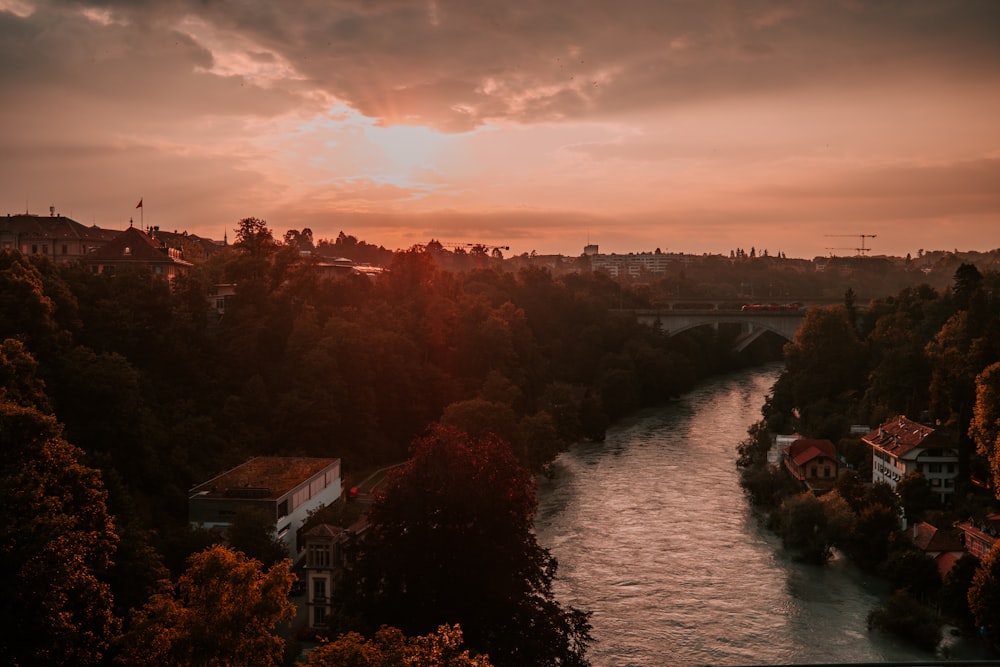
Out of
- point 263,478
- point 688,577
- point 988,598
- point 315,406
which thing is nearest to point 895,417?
point 688,577

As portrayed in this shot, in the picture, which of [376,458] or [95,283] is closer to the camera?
[95,283]

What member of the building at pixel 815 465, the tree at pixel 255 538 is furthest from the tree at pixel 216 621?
the building at pixel 815 465

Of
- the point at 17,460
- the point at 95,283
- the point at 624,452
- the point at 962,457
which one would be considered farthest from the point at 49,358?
the point at 962,457

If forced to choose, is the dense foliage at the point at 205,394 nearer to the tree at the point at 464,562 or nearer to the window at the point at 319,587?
the tree at the point at 464,562

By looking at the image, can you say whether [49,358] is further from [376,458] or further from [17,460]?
[376,458]

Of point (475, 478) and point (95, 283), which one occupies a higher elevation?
point (95, 283)

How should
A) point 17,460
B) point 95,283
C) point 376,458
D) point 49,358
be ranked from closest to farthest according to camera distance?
point 17,460, point 49,358, point 95,283, point 376,458

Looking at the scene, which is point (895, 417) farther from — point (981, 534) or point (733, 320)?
point (733, 320)
